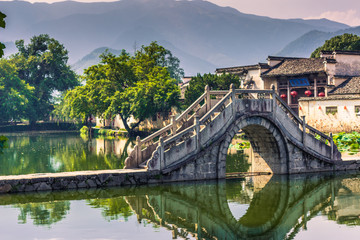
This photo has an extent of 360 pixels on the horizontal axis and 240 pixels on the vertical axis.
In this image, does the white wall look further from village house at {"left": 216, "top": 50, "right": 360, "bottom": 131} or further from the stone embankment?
the stone embankment

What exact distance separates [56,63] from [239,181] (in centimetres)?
6330

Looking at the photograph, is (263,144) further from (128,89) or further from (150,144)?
(128,89)

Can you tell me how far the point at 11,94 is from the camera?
230 feet

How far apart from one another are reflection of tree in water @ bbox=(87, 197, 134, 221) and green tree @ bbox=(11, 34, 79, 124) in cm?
6285

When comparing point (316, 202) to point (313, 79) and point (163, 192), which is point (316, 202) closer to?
point (163, 192)

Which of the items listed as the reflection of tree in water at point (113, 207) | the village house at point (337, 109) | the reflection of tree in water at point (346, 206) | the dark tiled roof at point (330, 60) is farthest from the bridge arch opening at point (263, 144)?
the dark tiled roof at point (330, 60)

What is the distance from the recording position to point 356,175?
2291 centimetres

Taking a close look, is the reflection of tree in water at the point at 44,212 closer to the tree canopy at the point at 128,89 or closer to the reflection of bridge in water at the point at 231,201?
the reflection of bridge in water at the point at 231,201

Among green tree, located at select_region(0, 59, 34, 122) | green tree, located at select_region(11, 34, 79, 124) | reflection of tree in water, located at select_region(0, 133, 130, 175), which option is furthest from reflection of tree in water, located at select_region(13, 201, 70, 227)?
green tree, located at select_region(11, 34, 79, 124)

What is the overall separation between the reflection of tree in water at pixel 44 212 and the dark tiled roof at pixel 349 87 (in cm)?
3097

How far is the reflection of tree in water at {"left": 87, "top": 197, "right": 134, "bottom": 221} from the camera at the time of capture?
633 inches

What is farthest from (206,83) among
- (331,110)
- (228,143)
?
(228,143)

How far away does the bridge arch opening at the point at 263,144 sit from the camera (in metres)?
21.0

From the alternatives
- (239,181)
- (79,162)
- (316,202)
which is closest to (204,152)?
(239,181)
